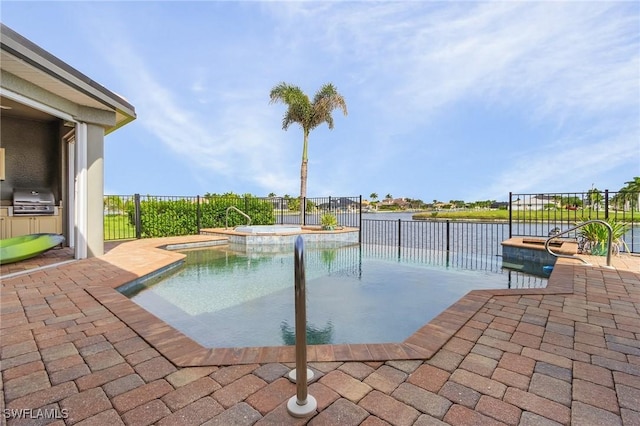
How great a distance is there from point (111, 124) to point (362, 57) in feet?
34.1

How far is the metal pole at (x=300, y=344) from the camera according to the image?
1.50 metres

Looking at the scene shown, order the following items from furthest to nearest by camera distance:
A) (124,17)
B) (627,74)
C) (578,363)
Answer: (627,74)
(124,17)
(578,363)

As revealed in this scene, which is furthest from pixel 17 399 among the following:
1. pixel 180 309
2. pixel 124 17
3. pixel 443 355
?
pixel 124 17

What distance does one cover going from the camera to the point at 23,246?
526 cm

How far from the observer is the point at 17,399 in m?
1.71

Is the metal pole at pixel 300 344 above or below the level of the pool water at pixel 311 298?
above

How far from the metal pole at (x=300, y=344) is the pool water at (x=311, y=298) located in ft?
1.23

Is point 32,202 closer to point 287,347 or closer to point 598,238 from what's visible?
point 287,347

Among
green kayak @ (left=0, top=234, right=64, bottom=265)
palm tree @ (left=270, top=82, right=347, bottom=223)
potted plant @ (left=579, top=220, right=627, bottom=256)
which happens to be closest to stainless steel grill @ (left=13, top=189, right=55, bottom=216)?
green kayak @ (left=0, top=234, right=64, bottom=265)

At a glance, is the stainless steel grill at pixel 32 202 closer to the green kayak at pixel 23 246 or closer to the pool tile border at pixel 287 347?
the green kayak at pixel 23 246

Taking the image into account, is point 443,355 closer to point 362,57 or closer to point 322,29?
point 322,29

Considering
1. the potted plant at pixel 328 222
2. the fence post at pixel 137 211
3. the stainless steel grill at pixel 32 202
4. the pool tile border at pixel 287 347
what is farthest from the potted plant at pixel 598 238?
the fence post at pixel 137 211

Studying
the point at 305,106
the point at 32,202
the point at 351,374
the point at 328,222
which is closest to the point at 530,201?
the point at 328,222

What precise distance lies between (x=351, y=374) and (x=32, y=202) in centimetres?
816
